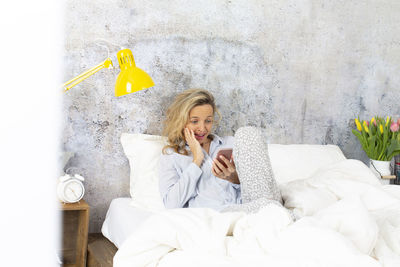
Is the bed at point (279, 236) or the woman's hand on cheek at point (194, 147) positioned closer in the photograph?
the bed at point (279, 236)

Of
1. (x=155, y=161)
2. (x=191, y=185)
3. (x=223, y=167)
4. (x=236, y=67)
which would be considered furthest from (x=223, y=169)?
(x=236, y=67)

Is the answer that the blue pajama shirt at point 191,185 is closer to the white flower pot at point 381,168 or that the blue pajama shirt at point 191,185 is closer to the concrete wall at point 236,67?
the concrete wall at point 236,67

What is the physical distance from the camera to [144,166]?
7.02ft

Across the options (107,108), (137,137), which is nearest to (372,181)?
(137,137)

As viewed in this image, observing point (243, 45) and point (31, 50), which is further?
point (243, 45)

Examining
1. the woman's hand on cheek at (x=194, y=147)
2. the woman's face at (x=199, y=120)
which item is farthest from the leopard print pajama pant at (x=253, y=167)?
the woman's face at (x=199, y=120)

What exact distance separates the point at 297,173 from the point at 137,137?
93 centimetres

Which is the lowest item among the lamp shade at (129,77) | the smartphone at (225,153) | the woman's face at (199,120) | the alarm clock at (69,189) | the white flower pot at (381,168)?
the alarm clock at (69,189)

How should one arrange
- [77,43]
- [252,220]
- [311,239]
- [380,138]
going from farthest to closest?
[380,138]
[77,43]
[252,220]
[311,239]

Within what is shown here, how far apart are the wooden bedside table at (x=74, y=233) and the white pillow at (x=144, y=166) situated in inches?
10.8

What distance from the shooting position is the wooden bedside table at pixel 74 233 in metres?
1.88

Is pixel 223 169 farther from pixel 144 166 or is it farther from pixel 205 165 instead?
pixel 144 166

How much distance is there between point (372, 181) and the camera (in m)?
1.95

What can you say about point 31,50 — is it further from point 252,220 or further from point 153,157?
point 252,220
